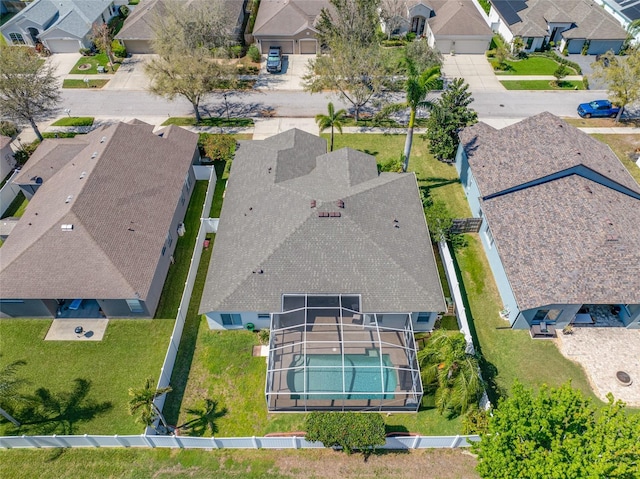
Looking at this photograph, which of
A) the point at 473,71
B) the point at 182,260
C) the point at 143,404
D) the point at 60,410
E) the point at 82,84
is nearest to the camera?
the point at 143,404

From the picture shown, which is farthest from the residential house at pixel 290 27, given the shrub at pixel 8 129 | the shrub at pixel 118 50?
the shrub at pixel 8 129

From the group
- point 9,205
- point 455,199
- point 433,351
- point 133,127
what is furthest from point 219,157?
point 433,351

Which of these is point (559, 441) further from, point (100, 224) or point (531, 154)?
point (100, 224)

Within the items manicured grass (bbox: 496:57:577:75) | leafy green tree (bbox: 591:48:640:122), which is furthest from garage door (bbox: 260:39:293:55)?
leafy green tree (bbox: 591:48:640:122)

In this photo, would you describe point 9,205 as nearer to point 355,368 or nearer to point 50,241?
point 50,241

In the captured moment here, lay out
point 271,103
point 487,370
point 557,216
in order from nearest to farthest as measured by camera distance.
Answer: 1. point 487,370
2. point 557,216
3. point 271,103

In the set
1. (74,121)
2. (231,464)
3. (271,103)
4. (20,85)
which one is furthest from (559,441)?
(74,121)

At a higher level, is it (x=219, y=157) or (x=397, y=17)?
(x=397, y=17)

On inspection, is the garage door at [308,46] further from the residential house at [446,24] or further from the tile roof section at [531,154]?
the tile roof section at [531,154]
